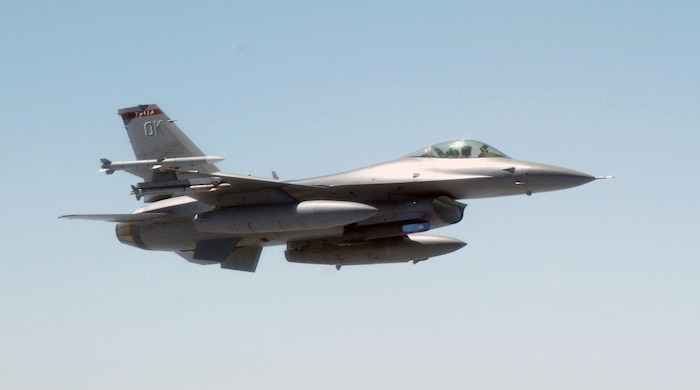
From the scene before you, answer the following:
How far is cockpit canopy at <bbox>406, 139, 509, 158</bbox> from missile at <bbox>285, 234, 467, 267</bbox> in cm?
215

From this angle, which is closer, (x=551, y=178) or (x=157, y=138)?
(x=551, y=178)

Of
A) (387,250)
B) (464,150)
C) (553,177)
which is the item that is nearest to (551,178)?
(553,177)

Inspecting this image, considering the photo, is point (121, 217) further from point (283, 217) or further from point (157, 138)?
point (283, 217)

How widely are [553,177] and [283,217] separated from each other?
255 inches

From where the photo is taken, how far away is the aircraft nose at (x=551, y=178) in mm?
25297

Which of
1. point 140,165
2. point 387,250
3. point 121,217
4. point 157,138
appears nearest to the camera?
point 140,165

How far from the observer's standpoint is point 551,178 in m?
25.4

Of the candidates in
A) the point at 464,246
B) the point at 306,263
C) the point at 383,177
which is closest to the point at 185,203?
the point at 306,263

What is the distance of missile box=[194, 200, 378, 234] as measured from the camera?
25.0m

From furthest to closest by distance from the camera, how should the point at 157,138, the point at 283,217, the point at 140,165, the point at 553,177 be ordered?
1. the point at 157,138
2. the point at 140,165
3. the point at 283,217
4. the point at 553,177

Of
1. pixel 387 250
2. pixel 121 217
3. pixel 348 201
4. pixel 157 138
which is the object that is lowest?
pixel 387 250

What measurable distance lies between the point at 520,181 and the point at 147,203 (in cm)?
1045

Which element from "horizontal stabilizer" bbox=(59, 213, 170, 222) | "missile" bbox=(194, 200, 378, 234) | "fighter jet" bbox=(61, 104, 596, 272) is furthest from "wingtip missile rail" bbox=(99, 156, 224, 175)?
"horizontal stabilizer" bbox=(59, 213, 170, 222)

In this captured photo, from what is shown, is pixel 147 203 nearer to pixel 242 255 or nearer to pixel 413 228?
pixel 242 255
